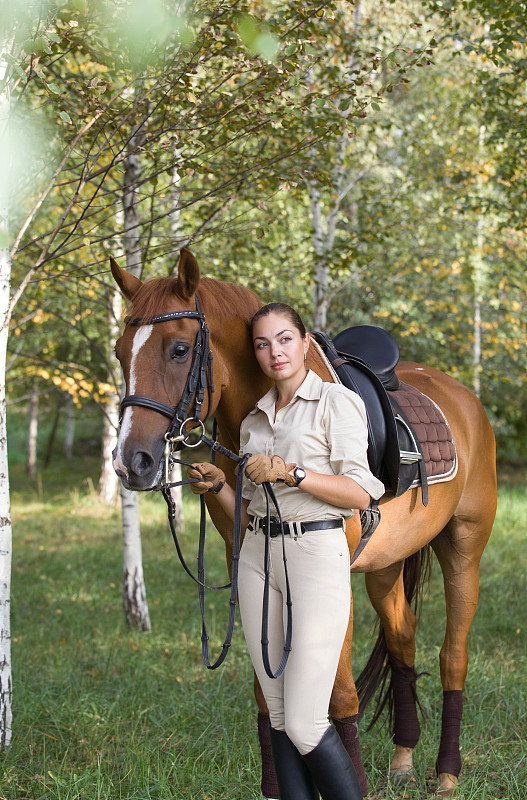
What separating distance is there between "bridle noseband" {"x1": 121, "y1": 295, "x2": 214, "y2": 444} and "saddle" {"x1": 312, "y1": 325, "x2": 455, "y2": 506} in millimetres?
661

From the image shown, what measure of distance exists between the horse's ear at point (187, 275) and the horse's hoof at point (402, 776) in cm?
249

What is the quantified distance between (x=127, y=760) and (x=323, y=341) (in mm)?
2153

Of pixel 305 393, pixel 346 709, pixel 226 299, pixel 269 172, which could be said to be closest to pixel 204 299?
pixel 226 299

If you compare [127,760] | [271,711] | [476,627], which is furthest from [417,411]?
[476,627]

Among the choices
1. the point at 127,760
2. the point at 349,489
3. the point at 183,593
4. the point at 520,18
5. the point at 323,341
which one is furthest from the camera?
the point at 183,593

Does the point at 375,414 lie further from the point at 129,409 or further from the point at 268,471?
the point at 129,409

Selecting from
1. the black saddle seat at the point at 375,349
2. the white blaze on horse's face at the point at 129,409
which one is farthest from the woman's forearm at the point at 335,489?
the black saddle seat at the point at 375,349

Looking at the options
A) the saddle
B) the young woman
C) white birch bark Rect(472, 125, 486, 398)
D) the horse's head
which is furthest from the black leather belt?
white birch bark Rect(472, 125, 486, 398)

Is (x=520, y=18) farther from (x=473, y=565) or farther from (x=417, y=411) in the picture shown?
(x=473, y=565)

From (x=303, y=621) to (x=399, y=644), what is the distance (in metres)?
1.72

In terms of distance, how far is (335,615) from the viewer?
2.05 m

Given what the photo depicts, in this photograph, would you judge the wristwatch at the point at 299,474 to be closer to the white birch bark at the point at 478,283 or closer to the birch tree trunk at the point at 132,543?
the birch tree trunk at the point at 132,543

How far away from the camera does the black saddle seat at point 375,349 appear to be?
307 cm

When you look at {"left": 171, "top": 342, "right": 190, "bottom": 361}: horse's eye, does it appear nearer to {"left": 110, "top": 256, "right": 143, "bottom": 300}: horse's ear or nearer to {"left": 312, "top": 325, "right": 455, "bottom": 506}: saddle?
{"left": 110, "top": 256, "right": 143, "bottom": 300}: horse's ear
